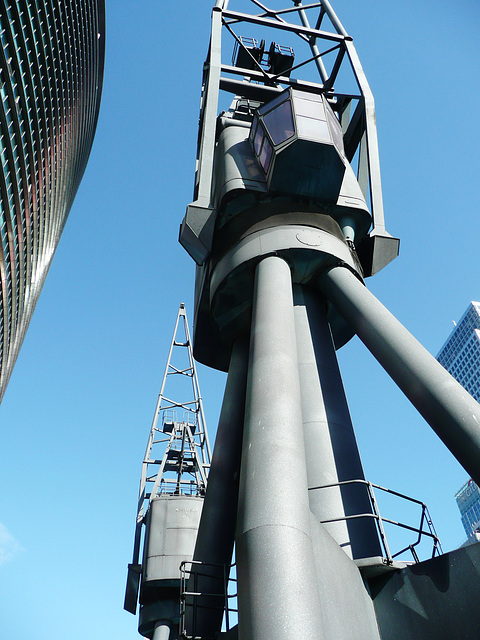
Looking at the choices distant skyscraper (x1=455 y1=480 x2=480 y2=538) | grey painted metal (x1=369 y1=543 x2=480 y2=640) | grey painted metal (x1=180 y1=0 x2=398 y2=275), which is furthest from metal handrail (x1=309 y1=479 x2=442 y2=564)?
distant skyscraper (x1=455 y1=480 x2=480 y2=538)

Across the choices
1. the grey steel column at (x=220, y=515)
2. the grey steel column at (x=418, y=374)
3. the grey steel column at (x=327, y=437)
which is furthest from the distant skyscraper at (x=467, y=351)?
the grey steel column at (x=418, y=374)

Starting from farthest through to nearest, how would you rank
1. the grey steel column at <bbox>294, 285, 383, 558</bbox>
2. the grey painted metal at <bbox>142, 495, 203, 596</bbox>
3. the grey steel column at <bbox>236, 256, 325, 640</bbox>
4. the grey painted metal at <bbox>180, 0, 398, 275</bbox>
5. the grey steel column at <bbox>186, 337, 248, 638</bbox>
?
the grey painted metal at <bbox>142, 495, 203, 596</bbox>
the grey painted metal at <bbox>180, 0, 398, 275</bbox>
the grey steel column at <bbox>186, 337, 248, 638</bbox>
the grey steel column at <bbox>294, 285, 383, 558</bbox>
the grey steel column at <bbox>236, 256, 325, 640</bbox>

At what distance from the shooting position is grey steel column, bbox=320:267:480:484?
7176 millimetres

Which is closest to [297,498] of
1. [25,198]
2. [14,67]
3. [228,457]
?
[228,457]

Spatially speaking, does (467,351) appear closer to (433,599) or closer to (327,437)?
(327,437)

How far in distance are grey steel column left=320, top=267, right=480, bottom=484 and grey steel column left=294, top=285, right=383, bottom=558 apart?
3.10ft

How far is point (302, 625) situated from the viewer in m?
5.46

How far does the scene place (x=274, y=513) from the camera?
251 inches

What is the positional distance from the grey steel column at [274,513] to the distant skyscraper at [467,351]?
14332 centimetres

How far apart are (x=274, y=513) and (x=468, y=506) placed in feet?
508

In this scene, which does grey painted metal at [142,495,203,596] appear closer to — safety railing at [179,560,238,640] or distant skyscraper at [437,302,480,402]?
safety railing at [179,560,238,640]

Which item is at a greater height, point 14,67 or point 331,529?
point 14,67

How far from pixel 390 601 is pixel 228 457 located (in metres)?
4.23

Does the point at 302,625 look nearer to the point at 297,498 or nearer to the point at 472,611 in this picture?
the point at 297,498
